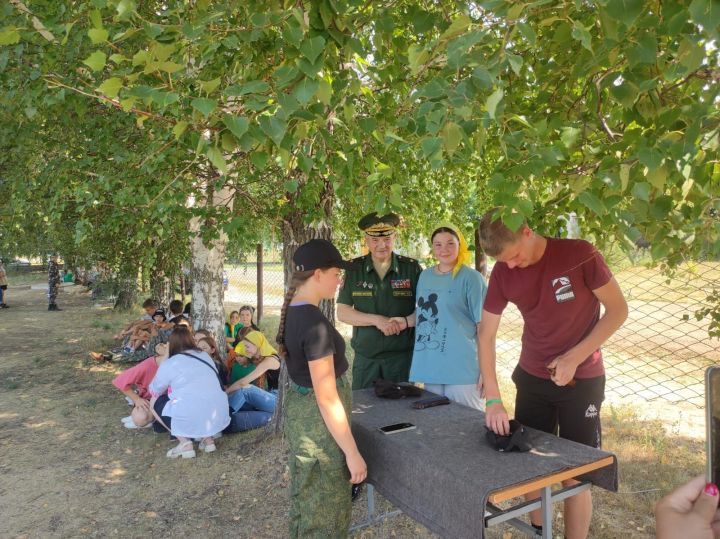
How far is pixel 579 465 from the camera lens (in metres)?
1.95

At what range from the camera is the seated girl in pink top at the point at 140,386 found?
533 cm

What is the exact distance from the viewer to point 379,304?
3.46 metres

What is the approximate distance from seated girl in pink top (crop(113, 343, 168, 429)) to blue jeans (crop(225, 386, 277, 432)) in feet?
2.84

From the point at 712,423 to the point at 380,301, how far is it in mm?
2637

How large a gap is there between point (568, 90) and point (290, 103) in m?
1.63

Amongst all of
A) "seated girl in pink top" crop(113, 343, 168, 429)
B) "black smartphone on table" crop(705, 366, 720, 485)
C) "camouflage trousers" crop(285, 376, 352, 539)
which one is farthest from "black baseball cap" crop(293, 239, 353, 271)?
"seated girl in pink top" crop(113, 343, 168, 429)

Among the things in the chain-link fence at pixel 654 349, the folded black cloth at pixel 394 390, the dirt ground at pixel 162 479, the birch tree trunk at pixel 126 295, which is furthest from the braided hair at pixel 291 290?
the birch tree trunk at pixel 126 295

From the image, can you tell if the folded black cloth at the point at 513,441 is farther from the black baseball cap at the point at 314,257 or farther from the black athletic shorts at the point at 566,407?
the black baseball cap at the point at 314,257

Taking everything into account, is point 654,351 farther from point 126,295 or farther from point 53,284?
point 53,284

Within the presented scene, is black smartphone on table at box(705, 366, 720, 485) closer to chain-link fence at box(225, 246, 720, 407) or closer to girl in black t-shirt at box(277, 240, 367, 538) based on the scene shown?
girl in black t-shirt at box(277, 240, 367, 538)

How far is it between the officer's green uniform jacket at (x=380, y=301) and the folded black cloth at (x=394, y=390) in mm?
389

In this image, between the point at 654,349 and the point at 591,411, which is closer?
the point at 591,411

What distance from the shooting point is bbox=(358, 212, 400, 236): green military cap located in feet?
11.2

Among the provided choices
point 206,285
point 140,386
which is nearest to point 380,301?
point 140,386
